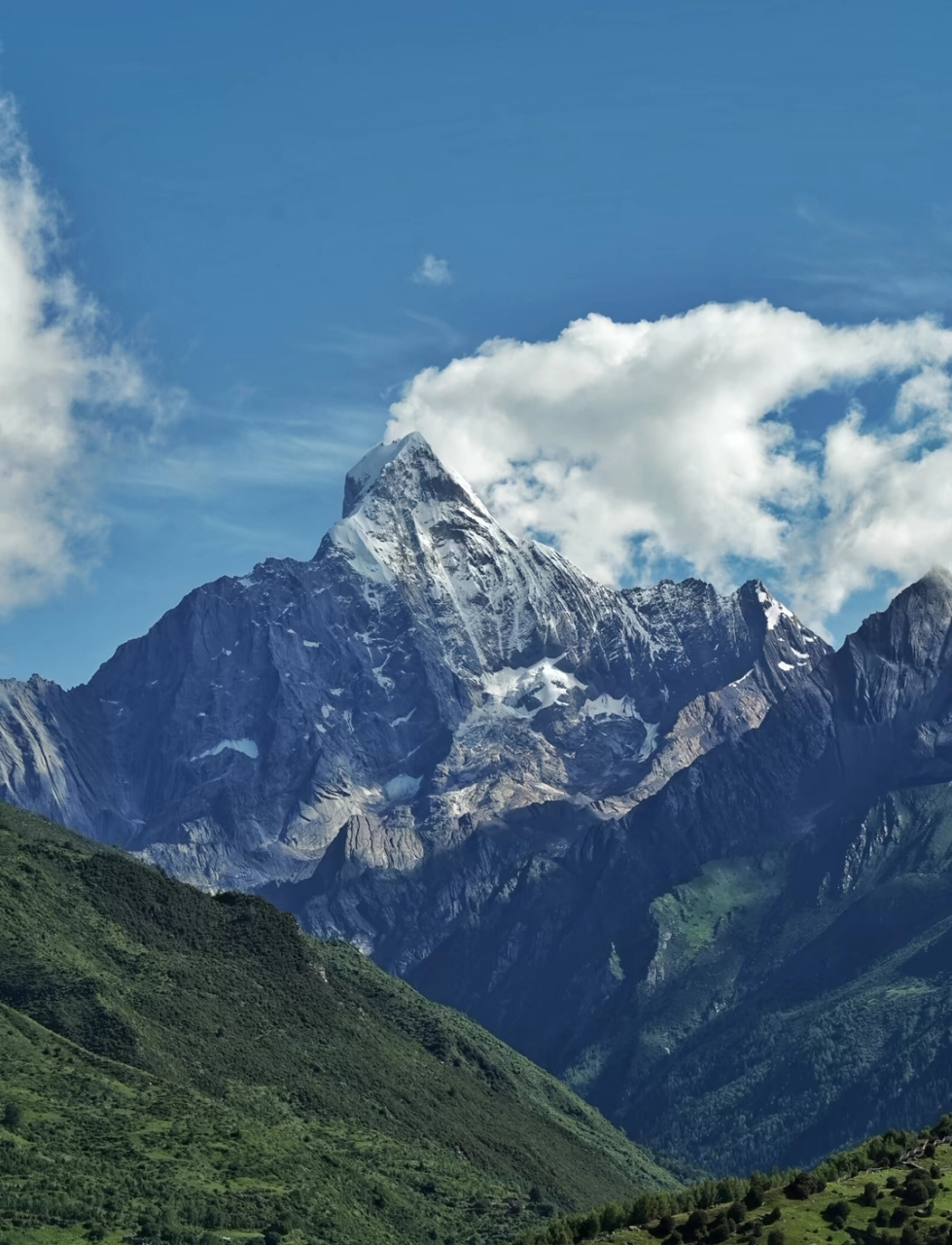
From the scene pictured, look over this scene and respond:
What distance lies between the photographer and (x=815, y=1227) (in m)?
164

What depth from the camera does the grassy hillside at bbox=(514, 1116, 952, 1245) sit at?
161 metres

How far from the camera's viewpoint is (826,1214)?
166 m

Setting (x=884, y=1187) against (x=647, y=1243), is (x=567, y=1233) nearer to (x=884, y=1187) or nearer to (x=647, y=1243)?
(x=647, y=1243)

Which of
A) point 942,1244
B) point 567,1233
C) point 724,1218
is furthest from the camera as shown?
point 567,1233

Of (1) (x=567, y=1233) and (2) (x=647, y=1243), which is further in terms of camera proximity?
(1) (x=567, y=1233)

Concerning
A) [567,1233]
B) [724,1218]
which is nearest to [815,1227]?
[724,1218]

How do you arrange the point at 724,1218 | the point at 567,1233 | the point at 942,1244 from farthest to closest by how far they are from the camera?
the point at 567,1233, the point at 724,1218, the point at 942,1244

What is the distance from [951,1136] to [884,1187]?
89.5 ft

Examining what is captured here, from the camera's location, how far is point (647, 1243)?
170 metres

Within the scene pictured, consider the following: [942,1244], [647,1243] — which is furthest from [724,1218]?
[942,1244]

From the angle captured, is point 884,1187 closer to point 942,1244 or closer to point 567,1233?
point 942,1244

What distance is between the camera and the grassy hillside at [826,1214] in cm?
16138

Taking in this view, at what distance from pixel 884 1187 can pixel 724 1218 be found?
631 inches

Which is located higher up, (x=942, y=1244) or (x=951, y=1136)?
(x=951, y=1136)
